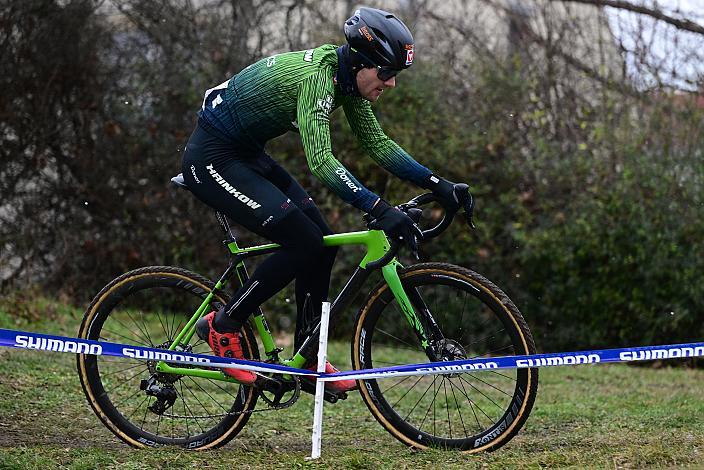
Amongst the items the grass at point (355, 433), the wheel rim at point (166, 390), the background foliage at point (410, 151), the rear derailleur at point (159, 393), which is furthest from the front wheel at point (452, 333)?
the background foliage at point (410, 151)

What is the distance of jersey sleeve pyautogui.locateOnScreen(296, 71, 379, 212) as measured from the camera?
500cm

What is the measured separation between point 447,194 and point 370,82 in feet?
2.23

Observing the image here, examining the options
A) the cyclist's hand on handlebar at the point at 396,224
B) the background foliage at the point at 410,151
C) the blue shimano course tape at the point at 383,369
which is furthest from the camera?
the background foliage at the point at 410,151

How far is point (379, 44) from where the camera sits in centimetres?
512

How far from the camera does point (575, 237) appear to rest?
33.1 feet

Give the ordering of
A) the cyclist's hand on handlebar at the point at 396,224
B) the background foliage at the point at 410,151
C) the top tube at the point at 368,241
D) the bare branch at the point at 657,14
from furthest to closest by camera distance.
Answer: the bare branch at the point at 657,14
the background foliage at the point at 410,151
the top tube at the point at 368,241
the cyclist's hand on handlebar at the point at 396,224

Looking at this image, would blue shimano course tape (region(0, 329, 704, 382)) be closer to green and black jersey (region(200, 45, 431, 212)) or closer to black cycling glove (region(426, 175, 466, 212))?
black cycling glove (region(426, 175, 466, 212))

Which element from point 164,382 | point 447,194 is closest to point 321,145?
point 447,194

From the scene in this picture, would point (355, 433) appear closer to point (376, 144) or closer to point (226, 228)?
point (226, 228)

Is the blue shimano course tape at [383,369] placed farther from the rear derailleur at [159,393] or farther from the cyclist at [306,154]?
the rear derailleur at [159,393]

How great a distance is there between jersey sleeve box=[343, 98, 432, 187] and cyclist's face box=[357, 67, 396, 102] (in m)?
0.18

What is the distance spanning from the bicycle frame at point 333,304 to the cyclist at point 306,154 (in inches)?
3.7

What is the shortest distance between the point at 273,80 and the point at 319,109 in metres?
0.32

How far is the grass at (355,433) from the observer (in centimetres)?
500
